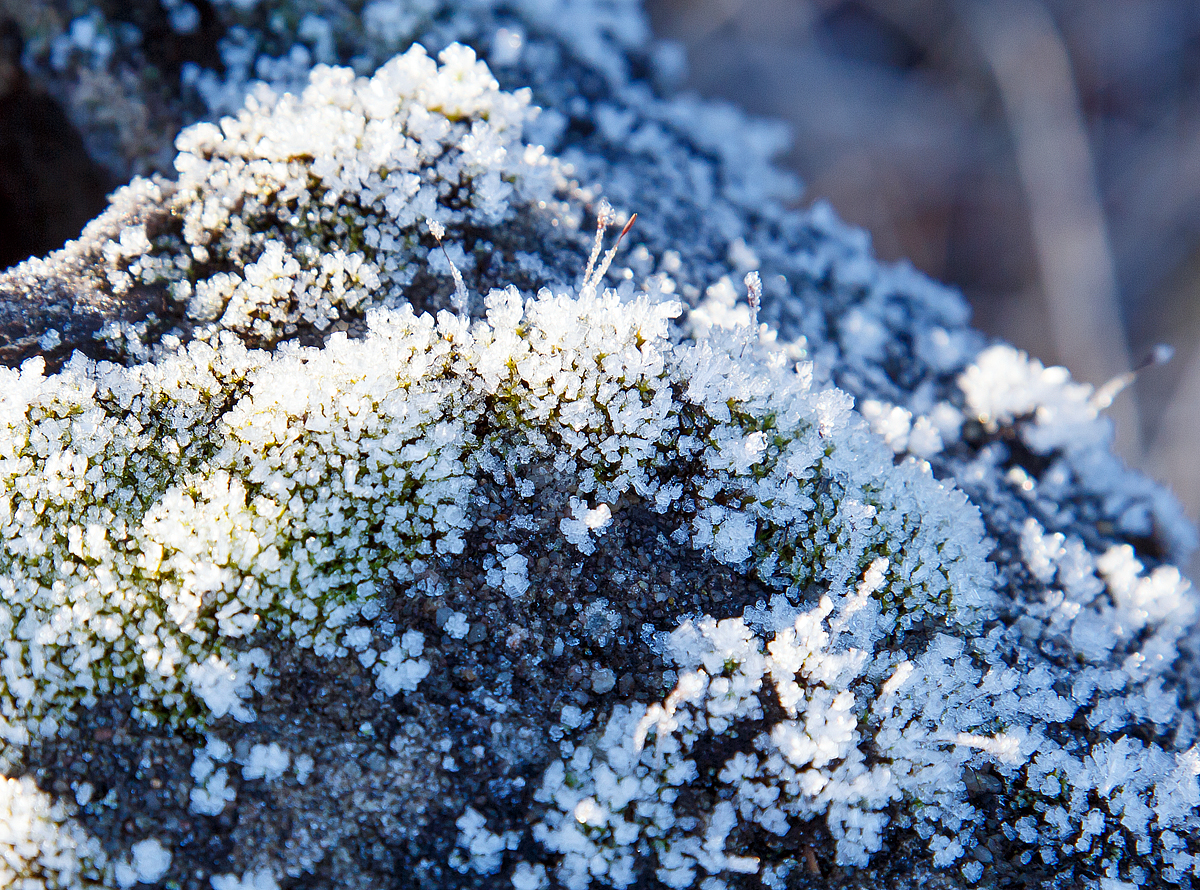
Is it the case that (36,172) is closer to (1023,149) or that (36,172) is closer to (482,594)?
(482,594)

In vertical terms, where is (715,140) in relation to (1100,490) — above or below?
above

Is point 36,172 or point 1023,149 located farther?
point 1023,149

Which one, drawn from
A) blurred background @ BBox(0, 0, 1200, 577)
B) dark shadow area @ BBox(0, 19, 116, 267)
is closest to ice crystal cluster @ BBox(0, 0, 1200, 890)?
dark shadow area @ BBox(0, 19, 116, 267)

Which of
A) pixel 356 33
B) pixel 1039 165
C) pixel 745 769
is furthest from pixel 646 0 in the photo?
pixel 745 769

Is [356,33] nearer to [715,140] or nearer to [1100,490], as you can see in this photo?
[715,140]

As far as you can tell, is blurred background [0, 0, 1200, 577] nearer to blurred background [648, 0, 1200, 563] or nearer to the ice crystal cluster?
blurred background [648, 0, 1200, 563]

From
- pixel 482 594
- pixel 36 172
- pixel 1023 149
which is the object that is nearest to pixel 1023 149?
pixel 1023 149
